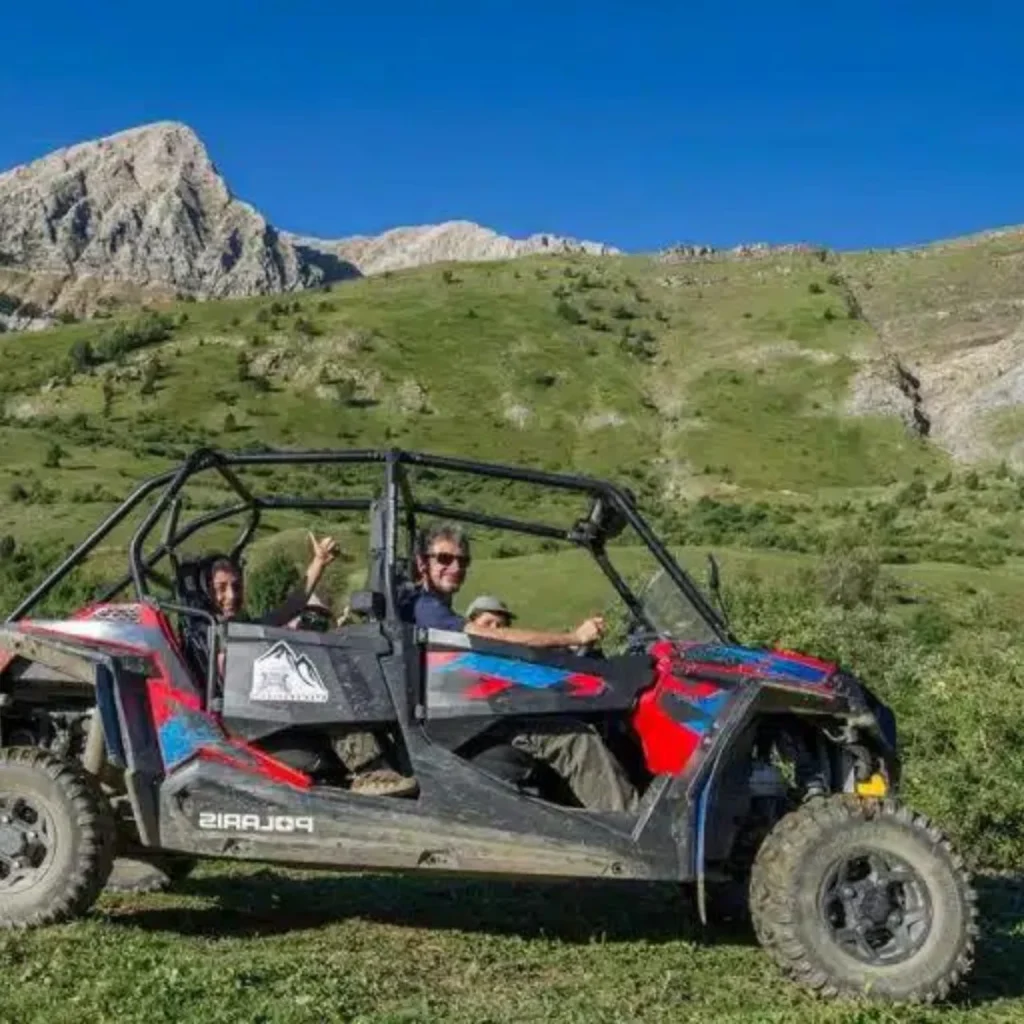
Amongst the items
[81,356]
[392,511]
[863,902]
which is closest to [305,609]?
[392,511]

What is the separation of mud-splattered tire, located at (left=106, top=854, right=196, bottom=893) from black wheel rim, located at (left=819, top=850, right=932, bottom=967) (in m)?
4.13

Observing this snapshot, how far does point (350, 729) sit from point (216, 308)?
15409 centimetres

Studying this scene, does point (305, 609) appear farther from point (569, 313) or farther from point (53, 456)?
point (569, 313)

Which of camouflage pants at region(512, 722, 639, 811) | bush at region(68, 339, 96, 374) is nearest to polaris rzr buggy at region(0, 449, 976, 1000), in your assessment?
camouflage pants at region(512, 722, 639, 811)

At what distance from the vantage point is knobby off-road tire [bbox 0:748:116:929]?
23.9 feet

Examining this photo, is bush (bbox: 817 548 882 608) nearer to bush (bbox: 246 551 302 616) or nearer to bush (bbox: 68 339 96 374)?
bush (bbox: 246 551 302 616)

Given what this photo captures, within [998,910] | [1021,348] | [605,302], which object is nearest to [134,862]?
[998,910]

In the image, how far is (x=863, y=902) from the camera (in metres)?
6.89

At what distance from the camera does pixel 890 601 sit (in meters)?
51.3

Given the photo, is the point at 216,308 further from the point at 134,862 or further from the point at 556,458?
the point at 134,862

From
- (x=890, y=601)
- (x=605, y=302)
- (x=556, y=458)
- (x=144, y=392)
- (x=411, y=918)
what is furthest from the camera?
(x=605, y=302)

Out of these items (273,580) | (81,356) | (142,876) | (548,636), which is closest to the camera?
(548,636)

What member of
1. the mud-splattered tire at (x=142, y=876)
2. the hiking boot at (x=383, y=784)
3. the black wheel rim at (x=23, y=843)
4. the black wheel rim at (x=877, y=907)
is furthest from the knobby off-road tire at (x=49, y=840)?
the black wheel rim at (x=877, y=907)

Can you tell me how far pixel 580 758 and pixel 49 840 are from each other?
280 cm
